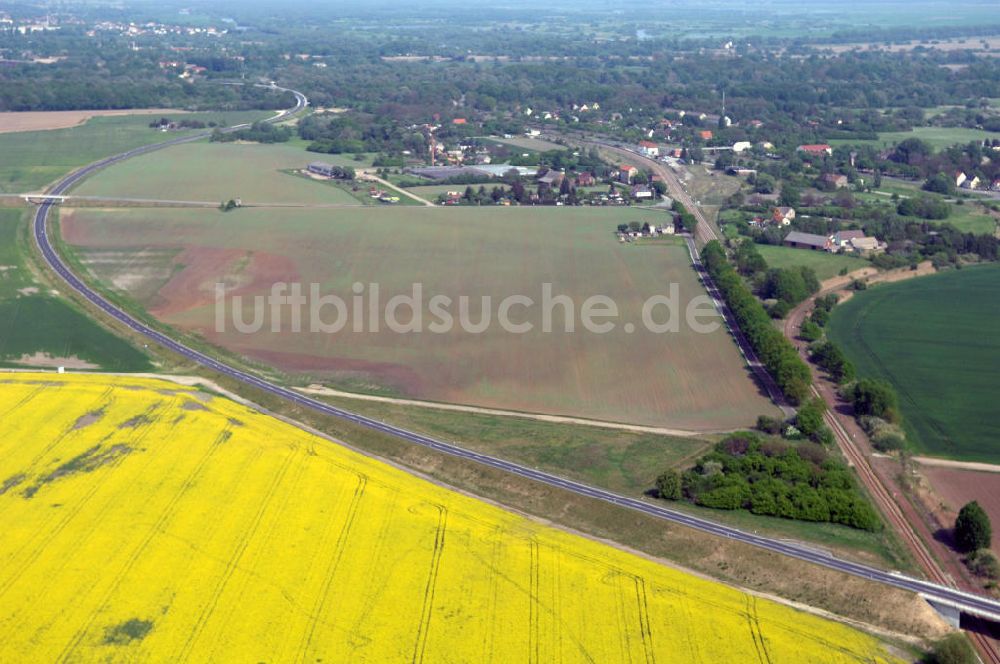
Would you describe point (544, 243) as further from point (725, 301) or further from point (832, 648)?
point (832, 648)

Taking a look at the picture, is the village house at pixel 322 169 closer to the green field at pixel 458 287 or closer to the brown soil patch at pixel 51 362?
the green field at pixel 458 287

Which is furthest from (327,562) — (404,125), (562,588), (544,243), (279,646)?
(404,125)

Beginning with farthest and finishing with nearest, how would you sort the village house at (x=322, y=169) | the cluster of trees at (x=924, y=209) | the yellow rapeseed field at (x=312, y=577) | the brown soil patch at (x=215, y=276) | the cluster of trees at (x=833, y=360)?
the village house at (x=322, y=169) → the cluster of trees at (x=924, y=209) → the brown soil patch at (x=215, y=276) → the cluster of trees at (x=833, y=360) → the yellow rapeseed field at (x=312, y=577)

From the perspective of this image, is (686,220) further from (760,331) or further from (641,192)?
(760,331)

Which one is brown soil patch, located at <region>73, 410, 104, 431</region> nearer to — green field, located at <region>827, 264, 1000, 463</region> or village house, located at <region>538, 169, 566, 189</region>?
green field, located at <region>827, 264, 1000, 463</region>

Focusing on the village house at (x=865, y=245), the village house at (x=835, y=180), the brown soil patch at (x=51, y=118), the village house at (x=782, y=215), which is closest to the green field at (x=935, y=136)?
the village house at (x=835, y=180)

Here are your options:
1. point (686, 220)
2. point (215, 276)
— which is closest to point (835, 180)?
point (686, 220)
